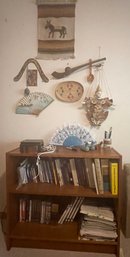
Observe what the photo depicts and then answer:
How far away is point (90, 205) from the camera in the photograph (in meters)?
1.72

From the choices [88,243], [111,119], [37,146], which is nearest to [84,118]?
[111,119]

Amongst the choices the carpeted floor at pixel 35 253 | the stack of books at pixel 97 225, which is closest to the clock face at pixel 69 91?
the stack of books at pixel 97 225

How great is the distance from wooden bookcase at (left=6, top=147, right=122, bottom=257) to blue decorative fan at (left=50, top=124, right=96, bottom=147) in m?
0.15

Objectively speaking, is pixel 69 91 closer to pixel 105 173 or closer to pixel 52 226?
pixel 105 173

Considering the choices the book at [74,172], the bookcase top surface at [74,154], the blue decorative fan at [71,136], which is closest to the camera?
the bookcase top surface at [74,154]

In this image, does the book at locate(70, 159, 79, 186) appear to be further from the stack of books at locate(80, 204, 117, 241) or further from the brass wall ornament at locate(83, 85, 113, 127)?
the brass wall ornament at locate(83, 85, 113, 127)

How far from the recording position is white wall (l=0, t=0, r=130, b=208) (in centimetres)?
186

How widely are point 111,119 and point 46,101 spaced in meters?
0.61

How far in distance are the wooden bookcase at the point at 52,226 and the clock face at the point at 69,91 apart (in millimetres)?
475

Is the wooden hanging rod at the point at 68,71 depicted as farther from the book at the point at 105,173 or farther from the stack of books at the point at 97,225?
the stack of books at the point at 97,225

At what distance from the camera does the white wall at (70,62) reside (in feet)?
6.11

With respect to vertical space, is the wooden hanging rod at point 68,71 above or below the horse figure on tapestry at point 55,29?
below

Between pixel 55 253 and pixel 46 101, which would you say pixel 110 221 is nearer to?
pixel 55 253

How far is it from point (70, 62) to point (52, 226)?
1.42 m
